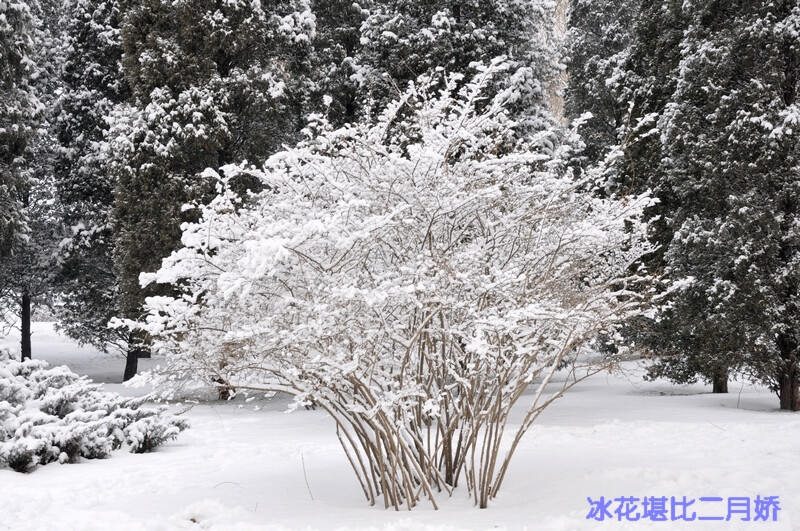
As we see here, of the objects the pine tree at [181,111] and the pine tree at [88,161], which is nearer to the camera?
the pine tree at [181,111]

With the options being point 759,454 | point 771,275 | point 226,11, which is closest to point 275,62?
point 226,11

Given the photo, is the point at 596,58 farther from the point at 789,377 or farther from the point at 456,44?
the point at 789,377

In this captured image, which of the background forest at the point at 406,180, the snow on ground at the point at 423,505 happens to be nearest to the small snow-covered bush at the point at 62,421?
the snow on ground at the point at 423,505

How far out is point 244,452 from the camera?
25.5ft

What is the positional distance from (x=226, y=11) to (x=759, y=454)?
1068 cm

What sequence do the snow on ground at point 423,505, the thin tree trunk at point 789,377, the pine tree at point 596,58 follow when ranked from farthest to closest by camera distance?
the pine tree at point 596,58 < the thin tree trunk at point 789,377 < the snow on ground at point 423,505

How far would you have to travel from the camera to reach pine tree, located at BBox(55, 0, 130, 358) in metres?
14.9

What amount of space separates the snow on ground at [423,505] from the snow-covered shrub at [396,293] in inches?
20.8

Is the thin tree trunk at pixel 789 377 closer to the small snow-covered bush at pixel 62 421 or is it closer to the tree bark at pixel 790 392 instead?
the tree bark at pixel 790 392

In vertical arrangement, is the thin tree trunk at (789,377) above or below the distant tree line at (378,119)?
below

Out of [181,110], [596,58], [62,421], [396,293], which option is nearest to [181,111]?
[181,110]

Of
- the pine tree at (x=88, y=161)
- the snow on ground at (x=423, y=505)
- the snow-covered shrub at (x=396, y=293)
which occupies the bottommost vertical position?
the snow on ground at (x=423, y=505)

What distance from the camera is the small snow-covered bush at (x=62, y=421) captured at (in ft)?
22.4

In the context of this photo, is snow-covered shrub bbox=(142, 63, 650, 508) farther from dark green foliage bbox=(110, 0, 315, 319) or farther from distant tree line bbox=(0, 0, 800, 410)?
dark green foliage bbox=(110, 0, 315, 319)
